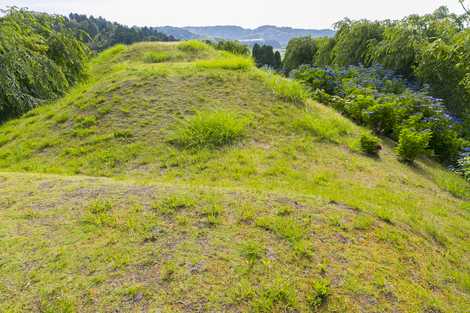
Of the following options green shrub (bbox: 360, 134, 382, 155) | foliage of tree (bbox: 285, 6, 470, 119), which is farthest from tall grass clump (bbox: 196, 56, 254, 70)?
foliage of tree (bbox: 285, 6, 470, 119)

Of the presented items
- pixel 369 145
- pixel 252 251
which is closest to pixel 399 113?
pixel 369 145

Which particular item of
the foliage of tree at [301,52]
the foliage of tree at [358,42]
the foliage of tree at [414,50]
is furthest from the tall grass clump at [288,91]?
the foliage of tree at [301,52]

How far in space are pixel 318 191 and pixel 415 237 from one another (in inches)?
37.3

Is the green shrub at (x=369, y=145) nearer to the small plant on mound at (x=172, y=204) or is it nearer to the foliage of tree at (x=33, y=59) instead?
the small plant on mound at (x=172, y=204)

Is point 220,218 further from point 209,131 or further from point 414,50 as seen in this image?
point 414,50

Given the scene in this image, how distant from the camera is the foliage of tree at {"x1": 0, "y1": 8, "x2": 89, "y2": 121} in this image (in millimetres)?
4242

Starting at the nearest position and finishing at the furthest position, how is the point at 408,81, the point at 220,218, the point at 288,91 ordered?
1. the point at 220,218
2. the point at 288,91
3. the point at 408,81

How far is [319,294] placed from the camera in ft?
5.92

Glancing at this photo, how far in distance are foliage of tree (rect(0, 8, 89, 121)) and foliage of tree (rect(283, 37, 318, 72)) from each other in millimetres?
12213

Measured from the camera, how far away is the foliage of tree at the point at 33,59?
4.24 meters

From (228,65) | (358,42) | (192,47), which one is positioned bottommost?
(228,65)

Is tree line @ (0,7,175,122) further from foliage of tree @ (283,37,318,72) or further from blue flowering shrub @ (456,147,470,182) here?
foliage of tree @ (283,37,318,72)

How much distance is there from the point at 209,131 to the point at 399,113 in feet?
11.5

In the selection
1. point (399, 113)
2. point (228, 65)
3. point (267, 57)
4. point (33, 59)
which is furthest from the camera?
point (267, 57)
